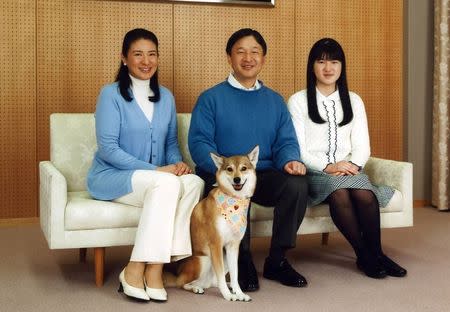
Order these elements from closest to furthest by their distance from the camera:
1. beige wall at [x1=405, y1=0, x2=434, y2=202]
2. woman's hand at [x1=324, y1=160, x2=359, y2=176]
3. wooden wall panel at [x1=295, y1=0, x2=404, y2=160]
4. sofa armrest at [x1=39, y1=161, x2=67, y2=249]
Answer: sofa armrest at [x1=39, y1=161, x2=67, y2=249]
woman's hand at [x1=324, y1=160, x2=359, y2=176]
wooden wall panel at [x1=295, y1=0, x2=404, y2=160]
beige wall at [x1=405, y1=0, x2=434, y2=202]

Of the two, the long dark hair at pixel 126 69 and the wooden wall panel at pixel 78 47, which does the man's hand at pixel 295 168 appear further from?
the wooden wall panel at pixel 78 47

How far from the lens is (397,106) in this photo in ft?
16.6

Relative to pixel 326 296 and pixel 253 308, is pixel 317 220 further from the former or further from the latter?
pixel 253 308

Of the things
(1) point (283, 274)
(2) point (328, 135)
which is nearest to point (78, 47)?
(2) point (328, 135)

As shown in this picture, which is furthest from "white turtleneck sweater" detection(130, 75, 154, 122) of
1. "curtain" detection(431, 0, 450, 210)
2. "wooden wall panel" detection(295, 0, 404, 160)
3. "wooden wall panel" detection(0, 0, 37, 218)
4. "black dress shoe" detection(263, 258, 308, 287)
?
"curtain" detection(431, 0, 450, 210)

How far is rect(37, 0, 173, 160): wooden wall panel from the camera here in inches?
170

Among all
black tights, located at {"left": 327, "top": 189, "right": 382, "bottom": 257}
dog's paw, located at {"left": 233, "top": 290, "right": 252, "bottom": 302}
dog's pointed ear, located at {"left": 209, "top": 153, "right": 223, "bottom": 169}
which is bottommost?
dog's paw, located at {"left": 233, "top": 290, "right": 252, "bottom": 302}

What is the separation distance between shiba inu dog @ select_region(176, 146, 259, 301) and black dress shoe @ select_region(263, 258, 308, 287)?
0.93 feet

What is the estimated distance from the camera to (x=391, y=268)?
304 centimetres

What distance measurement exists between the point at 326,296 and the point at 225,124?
0.94 metres

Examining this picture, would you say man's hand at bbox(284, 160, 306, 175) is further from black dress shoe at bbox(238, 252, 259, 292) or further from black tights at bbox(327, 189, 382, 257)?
black dress shoe at bbox(238, 252, 259, 292)

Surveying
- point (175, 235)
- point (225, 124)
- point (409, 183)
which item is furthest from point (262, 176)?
point (409, 183)

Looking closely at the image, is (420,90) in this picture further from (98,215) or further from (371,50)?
(98,215)

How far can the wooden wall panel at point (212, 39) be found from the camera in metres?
4.55
